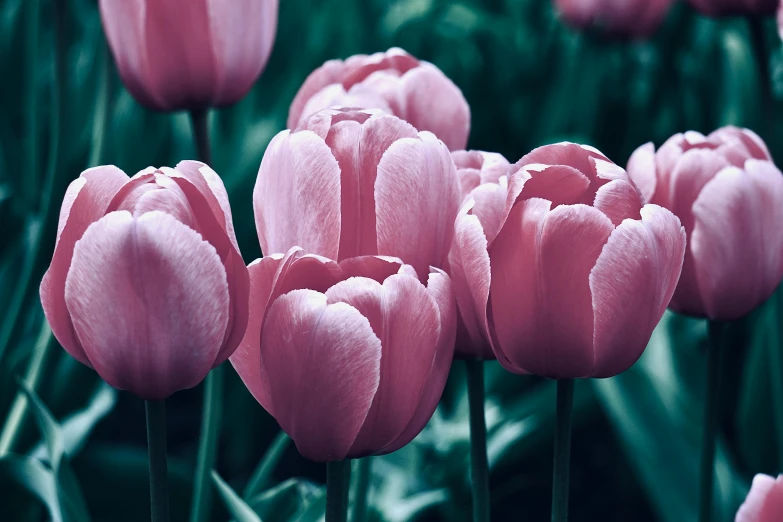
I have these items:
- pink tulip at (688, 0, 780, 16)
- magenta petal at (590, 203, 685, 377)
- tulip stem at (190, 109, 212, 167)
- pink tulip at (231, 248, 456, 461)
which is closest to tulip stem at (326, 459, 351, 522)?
pink tulip at (231, 248, 456, 461)

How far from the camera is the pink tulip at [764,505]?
1.37 ft

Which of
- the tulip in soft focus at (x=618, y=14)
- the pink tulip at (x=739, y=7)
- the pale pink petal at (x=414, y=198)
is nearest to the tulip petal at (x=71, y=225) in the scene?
the pale pink petal at (x=414, y=198)

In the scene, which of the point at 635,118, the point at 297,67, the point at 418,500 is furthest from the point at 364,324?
the point at 635,118

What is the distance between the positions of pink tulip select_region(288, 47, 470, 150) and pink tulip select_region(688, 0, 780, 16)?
0.56 m

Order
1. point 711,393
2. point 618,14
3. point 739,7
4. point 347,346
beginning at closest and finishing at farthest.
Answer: point 347,346 → point 711,393 → point 739,7 → point 618,14

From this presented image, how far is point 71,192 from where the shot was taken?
0.43m

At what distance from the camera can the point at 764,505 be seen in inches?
16.5

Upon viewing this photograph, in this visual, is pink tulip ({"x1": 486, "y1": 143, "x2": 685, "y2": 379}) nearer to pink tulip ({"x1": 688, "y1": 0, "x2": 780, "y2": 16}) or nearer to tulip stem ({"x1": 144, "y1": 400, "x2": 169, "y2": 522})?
tulip stem ({"x1": 144, "y1": 400, "x2": 169, "y2": 522})

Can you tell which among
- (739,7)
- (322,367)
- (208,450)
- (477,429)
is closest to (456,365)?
(739,7)

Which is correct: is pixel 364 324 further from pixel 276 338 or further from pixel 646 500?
pixel 646 500

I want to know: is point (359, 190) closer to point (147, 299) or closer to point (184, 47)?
point (147, 299)

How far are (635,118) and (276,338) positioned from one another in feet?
4.56

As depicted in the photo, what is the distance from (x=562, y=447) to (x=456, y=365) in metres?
0.88

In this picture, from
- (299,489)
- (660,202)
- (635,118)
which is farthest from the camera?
(635,118)
